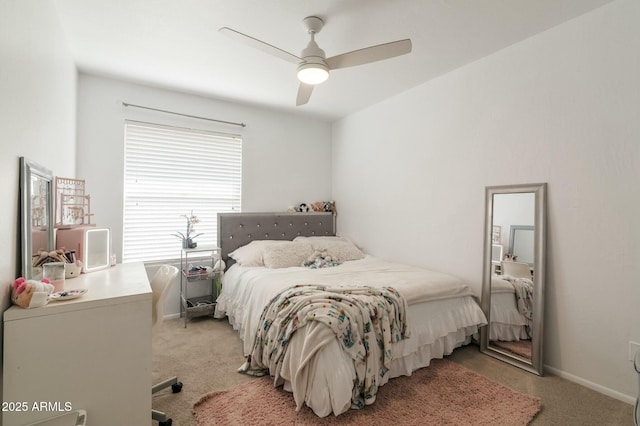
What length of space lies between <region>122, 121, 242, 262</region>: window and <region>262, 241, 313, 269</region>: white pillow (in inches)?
36.1

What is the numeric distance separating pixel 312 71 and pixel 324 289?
1.62m

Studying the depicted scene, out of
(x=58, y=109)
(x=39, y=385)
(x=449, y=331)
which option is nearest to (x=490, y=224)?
(x=449, y=331)

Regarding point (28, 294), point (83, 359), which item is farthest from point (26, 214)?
point (83, 359)

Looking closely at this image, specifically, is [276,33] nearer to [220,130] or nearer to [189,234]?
[220,130]

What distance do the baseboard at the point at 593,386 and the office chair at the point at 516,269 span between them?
0.72 metres

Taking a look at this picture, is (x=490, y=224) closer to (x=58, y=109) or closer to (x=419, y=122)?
(x=419, y=122)

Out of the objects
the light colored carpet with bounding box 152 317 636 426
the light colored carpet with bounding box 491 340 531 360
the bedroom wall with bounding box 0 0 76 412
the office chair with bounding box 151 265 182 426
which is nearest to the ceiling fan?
the bedroom wall with bounding box 0 0 76 412

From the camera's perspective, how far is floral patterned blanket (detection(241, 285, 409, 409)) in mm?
1889

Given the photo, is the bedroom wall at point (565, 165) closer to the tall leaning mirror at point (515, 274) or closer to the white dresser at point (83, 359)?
the tall leaning mirror at point (515, 274)

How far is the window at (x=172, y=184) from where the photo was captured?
336 centimetres

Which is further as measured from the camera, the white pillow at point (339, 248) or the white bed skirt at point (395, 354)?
the white pillow at point (339, 248)

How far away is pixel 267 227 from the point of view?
4.07m

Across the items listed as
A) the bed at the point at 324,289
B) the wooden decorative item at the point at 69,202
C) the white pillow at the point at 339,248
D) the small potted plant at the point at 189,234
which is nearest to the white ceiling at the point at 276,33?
the wooden decorative item at the point at 69,202

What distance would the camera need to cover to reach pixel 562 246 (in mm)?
2266
